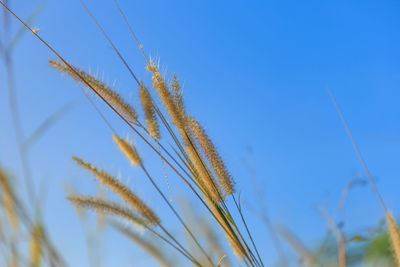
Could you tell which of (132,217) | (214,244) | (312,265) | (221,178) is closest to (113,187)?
(132,217)

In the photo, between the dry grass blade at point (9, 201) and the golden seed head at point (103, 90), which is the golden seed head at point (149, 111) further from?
the dry grass blade at point (9, 201)

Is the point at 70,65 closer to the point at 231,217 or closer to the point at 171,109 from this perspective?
the point at 171,109

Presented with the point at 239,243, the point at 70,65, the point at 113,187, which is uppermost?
the point at 70,65

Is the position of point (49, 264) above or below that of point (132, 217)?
below

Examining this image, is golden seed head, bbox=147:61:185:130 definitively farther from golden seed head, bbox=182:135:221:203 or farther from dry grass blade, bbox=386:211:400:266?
dry grass blade, bbox=386:211:400:266

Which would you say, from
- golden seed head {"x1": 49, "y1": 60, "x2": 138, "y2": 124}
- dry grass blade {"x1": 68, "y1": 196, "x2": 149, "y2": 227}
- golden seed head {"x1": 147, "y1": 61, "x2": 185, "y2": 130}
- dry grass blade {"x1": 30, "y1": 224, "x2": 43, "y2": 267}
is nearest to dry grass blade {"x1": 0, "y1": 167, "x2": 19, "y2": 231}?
dry grass blade {"x1": 30, "y1": 224, "x2": 43, "y2": 267}

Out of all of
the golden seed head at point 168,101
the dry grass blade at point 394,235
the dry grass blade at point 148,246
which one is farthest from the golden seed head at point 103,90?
the dry grass blade at point 394,235

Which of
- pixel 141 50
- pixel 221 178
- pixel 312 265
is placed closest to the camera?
pixel 221 178

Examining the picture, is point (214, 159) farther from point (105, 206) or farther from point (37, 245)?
point (37, 245)
